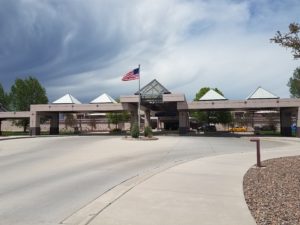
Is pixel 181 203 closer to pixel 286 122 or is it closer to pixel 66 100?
pixel 286 122

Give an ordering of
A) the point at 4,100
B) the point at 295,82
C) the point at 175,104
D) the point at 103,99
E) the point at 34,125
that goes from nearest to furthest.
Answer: the point at 295,82 < the point at 175,104 < the point at 34,125 < the point at 103,99 < the point at 4,100

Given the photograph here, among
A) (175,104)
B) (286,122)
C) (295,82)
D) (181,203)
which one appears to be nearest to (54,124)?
(175,104)

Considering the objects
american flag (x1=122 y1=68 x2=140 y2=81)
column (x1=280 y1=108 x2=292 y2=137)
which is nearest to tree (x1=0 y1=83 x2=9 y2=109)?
american flag (x1=122 y1=68 x2=140 y2=81)

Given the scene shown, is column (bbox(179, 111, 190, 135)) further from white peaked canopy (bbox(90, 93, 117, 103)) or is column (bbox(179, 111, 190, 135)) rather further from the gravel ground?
the gravel ground

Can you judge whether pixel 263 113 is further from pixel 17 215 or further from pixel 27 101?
pixel 17 215

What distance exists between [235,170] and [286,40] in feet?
17.8

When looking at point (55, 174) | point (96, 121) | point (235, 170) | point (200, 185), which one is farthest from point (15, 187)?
point (96, 121)

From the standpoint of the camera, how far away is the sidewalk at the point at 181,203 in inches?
253

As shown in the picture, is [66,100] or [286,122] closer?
[286,122]

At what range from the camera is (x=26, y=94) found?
81.1 meters

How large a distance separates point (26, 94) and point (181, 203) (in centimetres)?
7858

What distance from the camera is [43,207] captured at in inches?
305

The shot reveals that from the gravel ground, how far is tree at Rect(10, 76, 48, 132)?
243ft

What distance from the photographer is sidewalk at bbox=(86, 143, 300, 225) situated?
6.42 m
